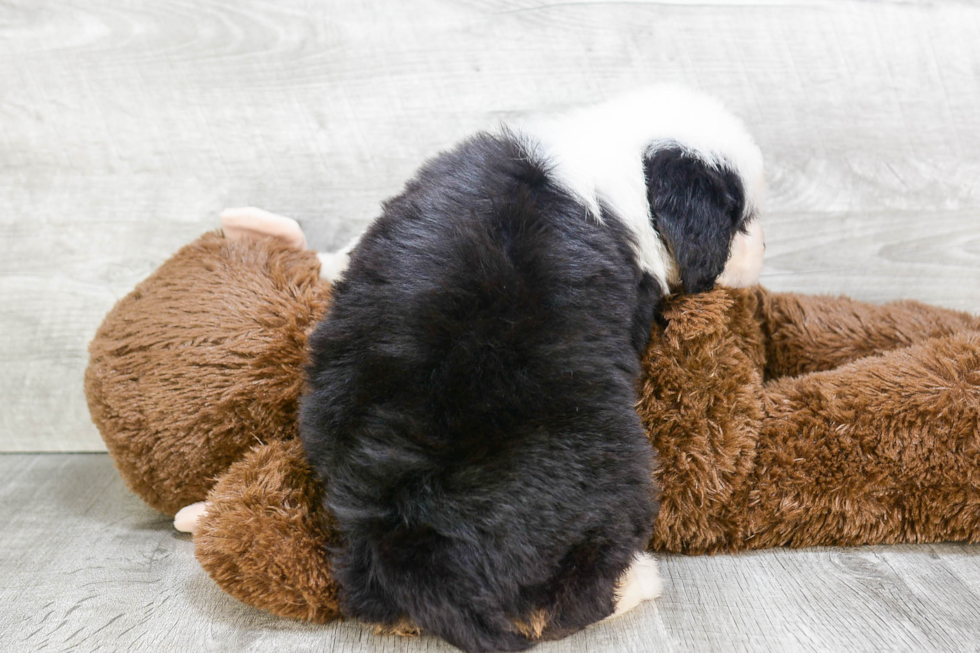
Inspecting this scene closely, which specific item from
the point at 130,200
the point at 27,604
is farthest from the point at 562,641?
the point at 130,200

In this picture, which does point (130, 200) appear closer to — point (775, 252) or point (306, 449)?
point (306, 449)

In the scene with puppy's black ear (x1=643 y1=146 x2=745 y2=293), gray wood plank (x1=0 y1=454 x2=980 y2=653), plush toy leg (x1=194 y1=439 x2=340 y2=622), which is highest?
puppy's black ear (x1=643 y1=146 x2=745 y2=293)

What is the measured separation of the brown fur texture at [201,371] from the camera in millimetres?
1033

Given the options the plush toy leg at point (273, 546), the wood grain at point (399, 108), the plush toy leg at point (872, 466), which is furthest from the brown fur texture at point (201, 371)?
the plush toy leg at point (872, 466)

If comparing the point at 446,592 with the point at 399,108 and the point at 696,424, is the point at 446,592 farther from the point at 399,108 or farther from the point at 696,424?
the point at 399,108

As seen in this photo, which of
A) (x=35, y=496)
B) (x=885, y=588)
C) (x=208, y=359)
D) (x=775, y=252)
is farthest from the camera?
(x=775, y=252)

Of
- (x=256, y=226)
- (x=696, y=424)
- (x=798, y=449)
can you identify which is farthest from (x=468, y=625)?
(x=256, y=226)

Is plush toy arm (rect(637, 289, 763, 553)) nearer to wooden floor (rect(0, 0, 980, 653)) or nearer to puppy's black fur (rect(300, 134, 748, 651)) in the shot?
puppy's black fur (rect(300, 134, 748, 651))

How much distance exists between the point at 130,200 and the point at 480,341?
2.82ft

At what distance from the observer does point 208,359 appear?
104 cm

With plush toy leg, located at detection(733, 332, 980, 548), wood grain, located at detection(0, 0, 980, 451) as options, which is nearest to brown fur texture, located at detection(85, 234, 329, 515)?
wood grain, located at detection(0, 0, 980, 451)

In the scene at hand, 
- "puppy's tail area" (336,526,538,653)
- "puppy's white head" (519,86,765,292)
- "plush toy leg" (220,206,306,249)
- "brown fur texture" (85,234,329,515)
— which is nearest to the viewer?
"puppy's tail area" (336,526,538,653)

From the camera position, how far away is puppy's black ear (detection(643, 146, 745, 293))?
35.7 inches

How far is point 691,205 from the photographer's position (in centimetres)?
91
